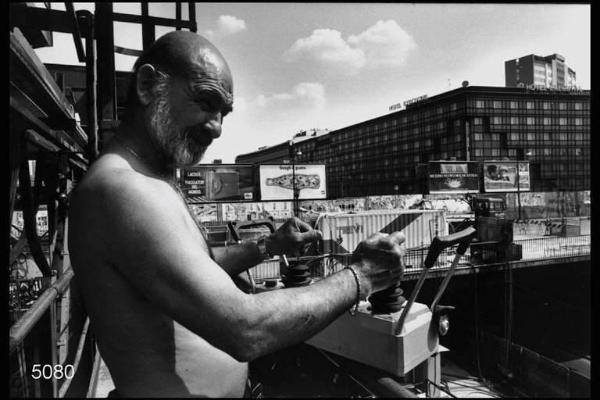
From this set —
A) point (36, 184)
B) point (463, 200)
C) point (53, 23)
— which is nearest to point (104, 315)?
point (36, 184)

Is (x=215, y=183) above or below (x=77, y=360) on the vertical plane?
above

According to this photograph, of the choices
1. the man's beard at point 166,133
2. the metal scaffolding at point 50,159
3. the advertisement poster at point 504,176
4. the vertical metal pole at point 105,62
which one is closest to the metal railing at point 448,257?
the advertisement poster at point 504,176

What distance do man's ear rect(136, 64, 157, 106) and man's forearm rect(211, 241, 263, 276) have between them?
41.1 inches

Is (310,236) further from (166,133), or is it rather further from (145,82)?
(145,82)

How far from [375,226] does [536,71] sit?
434 feet

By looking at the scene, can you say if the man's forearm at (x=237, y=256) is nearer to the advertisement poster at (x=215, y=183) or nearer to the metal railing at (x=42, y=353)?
the metal railing at (x=42, y=353)

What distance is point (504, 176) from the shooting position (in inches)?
1576

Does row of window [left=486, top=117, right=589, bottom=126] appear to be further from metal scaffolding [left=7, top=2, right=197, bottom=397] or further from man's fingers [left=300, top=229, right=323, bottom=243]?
man's fingers [left=300, top=229, right=323, bottom=243]

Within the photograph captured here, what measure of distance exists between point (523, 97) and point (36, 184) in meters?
89.3

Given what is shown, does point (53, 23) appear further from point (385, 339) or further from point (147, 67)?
point (385, 339)

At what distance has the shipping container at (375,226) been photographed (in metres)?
20.9

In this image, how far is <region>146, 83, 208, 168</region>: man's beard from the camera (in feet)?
4.72

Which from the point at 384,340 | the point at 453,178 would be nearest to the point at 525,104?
the point at 453,178

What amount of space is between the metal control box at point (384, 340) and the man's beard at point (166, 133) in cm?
160
